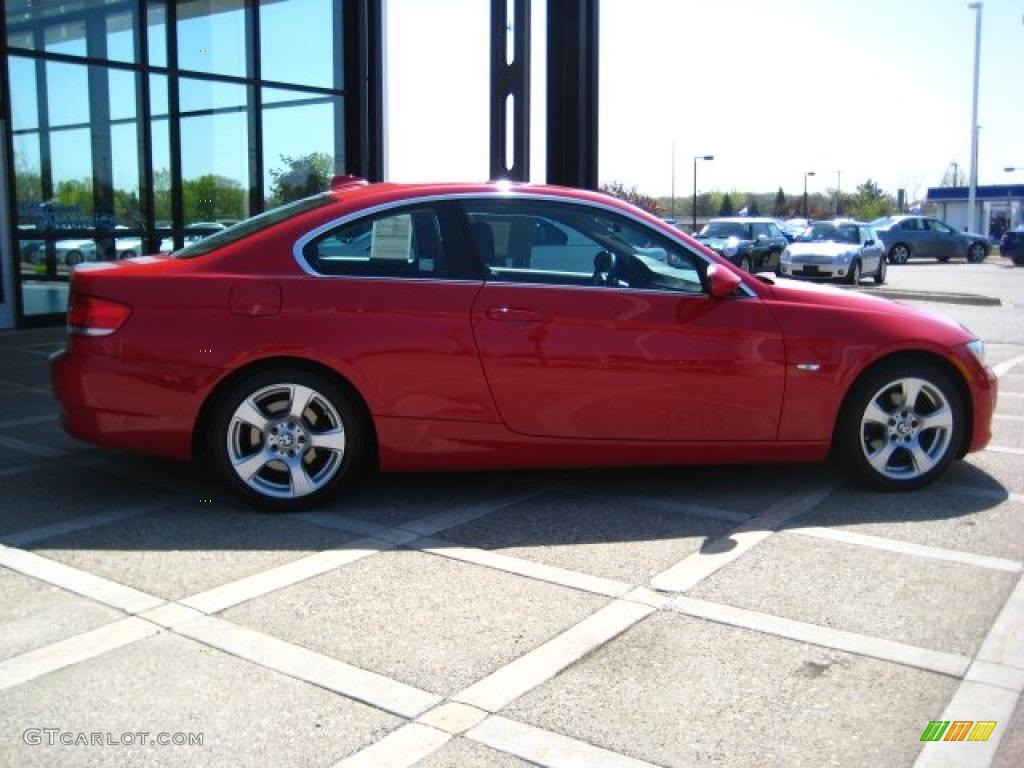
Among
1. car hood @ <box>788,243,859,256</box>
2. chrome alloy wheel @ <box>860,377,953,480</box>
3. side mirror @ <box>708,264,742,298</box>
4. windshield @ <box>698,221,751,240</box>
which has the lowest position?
chrome alloy wheel @ <box>860,377,953,480</box>

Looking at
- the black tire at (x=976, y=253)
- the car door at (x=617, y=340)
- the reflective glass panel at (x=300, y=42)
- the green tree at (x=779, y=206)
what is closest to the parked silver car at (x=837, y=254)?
the reflective glass panel at (x=300, y=42)

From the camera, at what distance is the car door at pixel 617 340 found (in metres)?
5.25

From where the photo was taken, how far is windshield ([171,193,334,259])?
5.37 metres

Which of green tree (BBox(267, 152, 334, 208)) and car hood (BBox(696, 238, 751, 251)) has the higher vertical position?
green tree (BBox(267, 152, 334, 208))

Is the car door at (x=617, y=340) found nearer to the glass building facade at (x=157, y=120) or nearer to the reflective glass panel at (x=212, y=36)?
the glass building facade at (x=157, y=120)

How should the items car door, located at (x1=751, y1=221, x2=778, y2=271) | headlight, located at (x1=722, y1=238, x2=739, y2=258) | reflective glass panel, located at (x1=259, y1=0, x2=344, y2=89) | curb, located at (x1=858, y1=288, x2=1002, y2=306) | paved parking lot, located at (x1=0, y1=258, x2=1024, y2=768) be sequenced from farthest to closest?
1. car door, located at (x1=751, y1=221, x2=778, y2=271)
2. headlight, located at (x1=722, y1=238, x2=739, y2=258)
3. curb, located at (x1=858, y1=288, x2=1002, y2=306)
4. reflective glass panel, located at (x1=259, y1=0, x2=344, y2=89)
5. paved parking lot, located at (x1=0, y1=258, x2=1024, y2=768)

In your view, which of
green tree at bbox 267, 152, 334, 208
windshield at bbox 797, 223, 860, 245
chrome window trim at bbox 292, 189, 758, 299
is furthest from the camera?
windshield at bbox 797, 223, 860, 245

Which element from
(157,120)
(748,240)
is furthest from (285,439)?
(748,240)

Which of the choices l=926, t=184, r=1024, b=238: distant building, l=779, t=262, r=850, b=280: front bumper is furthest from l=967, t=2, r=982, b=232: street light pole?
l=779, t=262, r=850, b=280: front bumper

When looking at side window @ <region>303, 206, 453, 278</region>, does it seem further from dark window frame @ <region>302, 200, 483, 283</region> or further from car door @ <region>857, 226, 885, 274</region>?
car door @ <region>857, 226, 885, 274</region>

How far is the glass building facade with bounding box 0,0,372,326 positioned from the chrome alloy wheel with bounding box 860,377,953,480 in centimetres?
981

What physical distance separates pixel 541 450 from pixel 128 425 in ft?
6.36

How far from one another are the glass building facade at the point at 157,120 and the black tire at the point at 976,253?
2858 centimetres

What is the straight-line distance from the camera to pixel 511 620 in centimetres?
395
